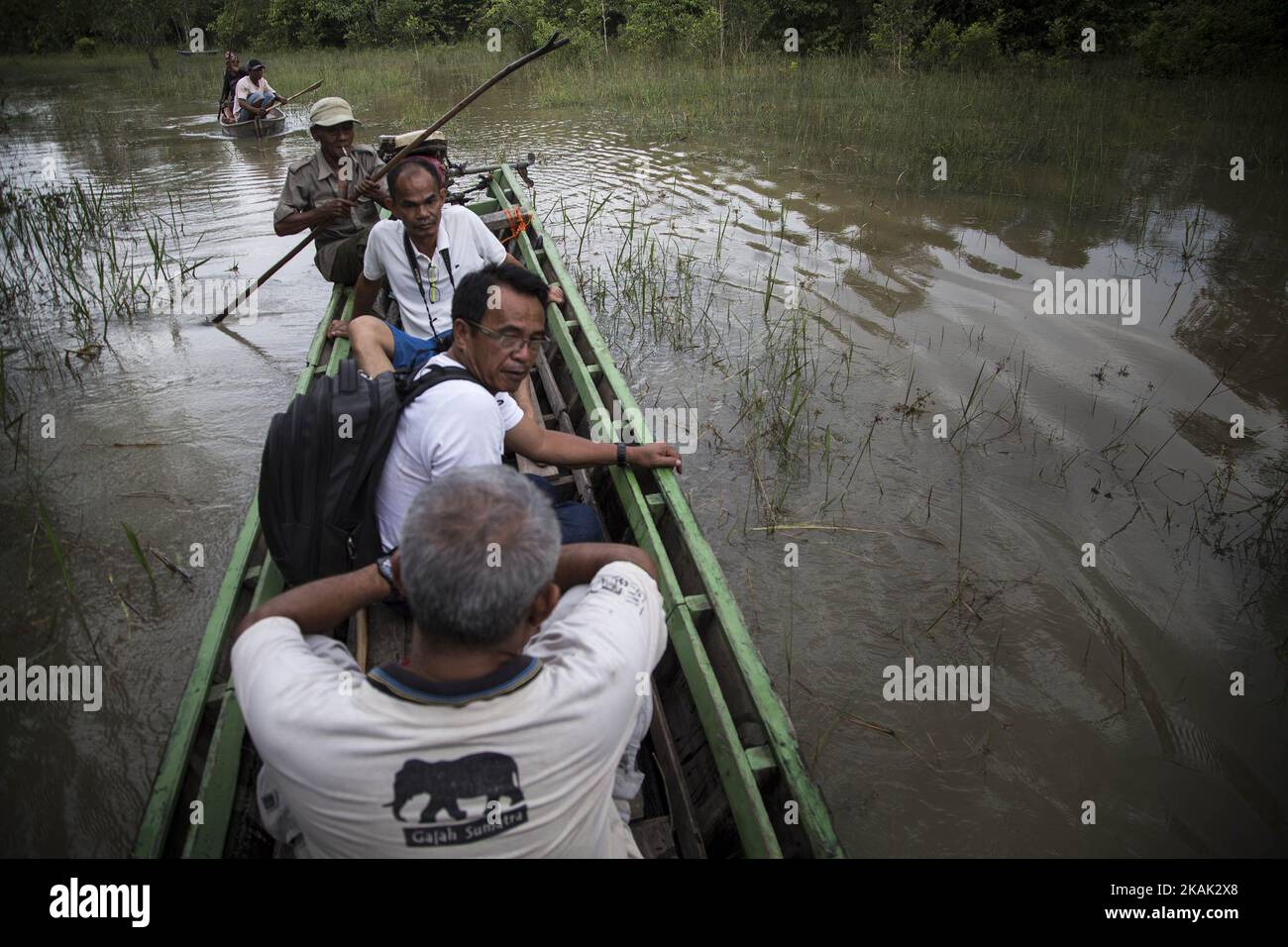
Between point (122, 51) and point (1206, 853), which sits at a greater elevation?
point (122, 51)

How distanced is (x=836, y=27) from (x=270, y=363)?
→ 46.9ft

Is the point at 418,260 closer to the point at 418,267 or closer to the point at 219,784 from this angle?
the point at 418,267

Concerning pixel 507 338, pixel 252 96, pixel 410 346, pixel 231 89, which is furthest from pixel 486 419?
pixel 231 89

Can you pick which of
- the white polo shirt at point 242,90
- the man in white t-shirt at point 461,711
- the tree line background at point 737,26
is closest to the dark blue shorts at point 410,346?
the man in white t-shirt at point 461,711

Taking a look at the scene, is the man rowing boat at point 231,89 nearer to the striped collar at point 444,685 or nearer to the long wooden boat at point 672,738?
the long wooden boat at point 672,738

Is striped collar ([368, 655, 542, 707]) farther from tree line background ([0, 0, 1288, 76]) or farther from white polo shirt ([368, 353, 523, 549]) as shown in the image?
tree line background ([0, 0, 1288, 76])

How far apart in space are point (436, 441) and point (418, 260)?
1960 mm

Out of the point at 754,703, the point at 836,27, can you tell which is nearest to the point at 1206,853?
the point at 754,703

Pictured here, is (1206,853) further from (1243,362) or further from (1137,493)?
(1243,362)

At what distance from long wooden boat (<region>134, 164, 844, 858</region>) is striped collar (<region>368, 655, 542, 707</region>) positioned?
839 millimetres

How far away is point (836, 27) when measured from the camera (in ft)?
51.5

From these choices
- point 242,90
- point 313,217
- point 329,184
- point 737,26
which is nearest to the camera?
point 313,217

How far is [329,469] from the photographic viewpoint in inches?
85.2

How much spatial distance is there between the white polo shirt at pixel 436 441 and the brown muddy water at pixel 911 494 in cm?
157
